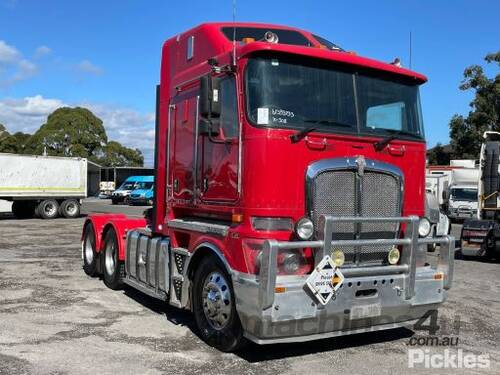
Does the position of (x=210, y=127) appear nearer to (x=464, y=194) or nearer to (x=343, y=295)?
(x=343, y=295)

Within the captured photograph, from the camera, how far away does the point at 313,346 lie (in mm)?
6109

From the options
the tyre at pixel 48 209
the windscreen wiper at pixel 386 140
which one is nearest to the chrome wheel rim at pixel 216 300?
the windscreen wiper at pixel 386 140

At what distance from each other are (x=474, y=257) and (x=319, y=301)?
11.0 m

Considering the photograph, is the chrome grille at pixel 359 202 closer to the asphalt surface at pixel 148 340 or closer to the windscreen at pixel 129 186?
A: the asphalt surface at pixel 148 340

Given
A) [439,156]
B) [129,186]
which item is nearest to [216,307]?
[439,156]

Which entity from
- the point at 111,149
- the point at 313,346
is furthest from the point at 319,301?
the point at 111,149

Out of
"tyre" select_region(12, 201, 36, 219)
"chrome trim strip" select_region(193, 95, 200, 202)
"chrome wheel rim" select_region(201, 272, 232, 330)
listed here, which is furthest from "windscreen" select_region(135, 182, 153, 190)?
"chrome wheel rim" select_region(201, 272, 232, 330)

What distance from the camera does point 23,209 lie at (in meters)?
29.5

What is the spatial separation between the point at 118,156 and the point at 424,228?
7215cm

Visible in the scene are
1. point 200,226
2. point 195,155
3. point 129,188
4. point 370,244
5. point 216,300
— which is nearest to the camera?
point 370,244

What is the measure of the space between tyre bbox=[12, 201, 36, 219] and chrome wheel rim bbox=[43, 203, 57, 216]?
1003mm

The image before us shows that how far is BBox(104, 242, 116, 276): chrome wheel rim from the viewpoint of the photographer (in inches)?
366

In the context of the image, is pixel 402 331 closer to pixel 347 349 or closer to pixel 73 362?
pixel 347 349

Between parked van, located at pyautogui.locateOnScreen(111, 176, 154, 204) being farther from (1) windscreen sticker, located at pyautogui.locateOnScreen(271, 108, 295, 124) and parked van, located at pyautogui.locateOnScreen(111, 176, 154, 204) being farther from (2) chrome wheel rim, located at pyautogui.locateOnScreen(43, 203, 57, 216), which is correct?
(1) windscreen sticker, located at pyautogui.locateOnScreen(271, 108, 295, 124)
